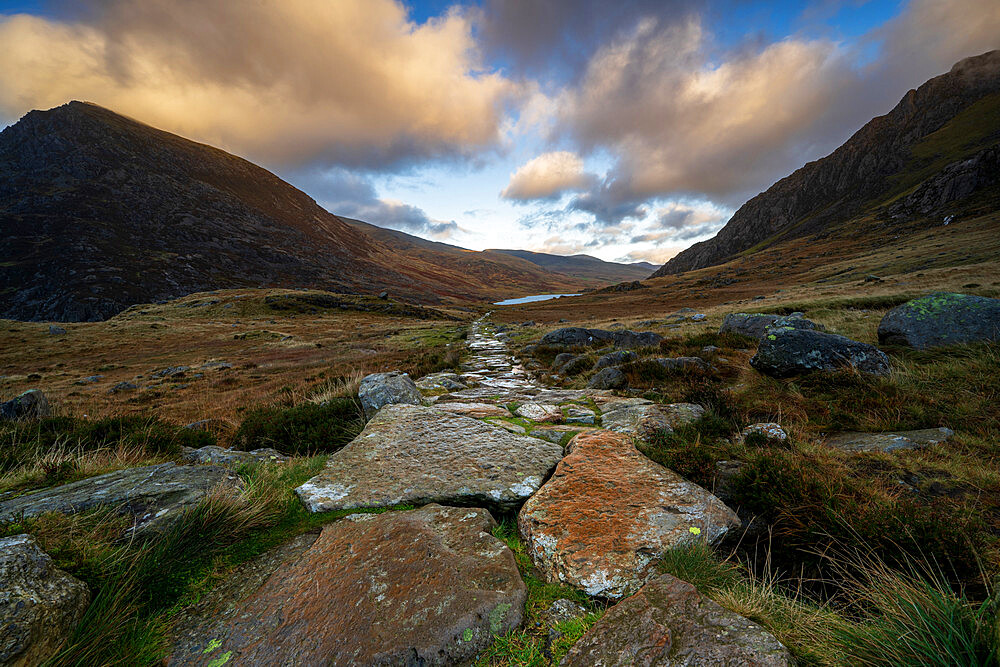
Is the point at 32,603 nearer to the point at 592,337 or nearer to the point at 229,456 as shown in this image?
the point at 229,456

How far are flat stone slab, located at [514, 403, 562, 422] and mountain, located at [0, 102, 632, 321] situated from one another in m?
113

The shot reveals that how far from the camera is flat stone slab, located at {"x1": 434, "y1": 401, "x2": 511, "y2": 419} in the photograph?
6.42 meters

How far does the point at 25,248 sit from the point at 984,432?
6302 inches

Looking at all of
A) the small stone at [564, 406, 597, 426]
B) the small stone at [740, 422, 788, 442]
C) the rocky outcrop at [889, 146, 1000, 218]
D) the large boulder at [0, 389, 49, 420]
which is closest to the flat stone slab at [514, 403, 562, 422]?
the small stone at [564, 406, 597, 426]

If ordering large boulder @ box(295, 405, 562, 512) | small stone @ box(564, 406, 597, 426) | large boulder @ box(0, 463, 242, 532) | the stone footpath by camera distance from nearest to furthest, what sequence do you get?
1. the stone footpath
2. large boulder @ box(0, 463, 242, 532)
3. large boulder @ box(295, 405, 562, 512)
4. small stone @ box(564, 406, 597, 426)

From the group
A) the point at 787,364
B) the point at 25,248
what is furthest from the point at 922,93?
the point at 25,248

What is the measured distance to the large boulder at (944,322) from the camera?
7.24 metres

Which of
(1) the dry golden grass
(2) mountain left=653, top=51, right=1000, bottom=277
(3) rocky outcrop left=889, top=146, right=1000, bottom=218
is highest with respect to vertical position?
(2) mountain left=653, top=51, right=1000, bottom=277

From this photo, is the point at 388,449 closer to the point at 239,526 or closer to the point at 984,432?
the point at 239,526

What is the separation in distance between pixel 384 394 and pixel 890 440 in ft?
25.2

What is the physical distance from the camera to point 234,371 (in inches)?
910

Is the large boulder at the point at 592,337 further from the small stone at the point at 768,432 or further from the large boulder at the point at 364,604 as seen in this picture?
the large boulder at the point at 364,604

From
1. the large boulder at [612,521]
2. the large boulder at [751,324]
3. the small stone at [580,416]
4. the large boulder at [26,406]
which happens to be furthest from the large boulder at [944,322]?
the large boulder at [26,406]

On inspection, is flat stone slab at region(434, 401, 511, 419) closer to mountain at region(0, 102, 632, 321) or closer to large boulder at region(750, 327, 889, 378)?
large boulder at region(750, 327, 889, 378)
